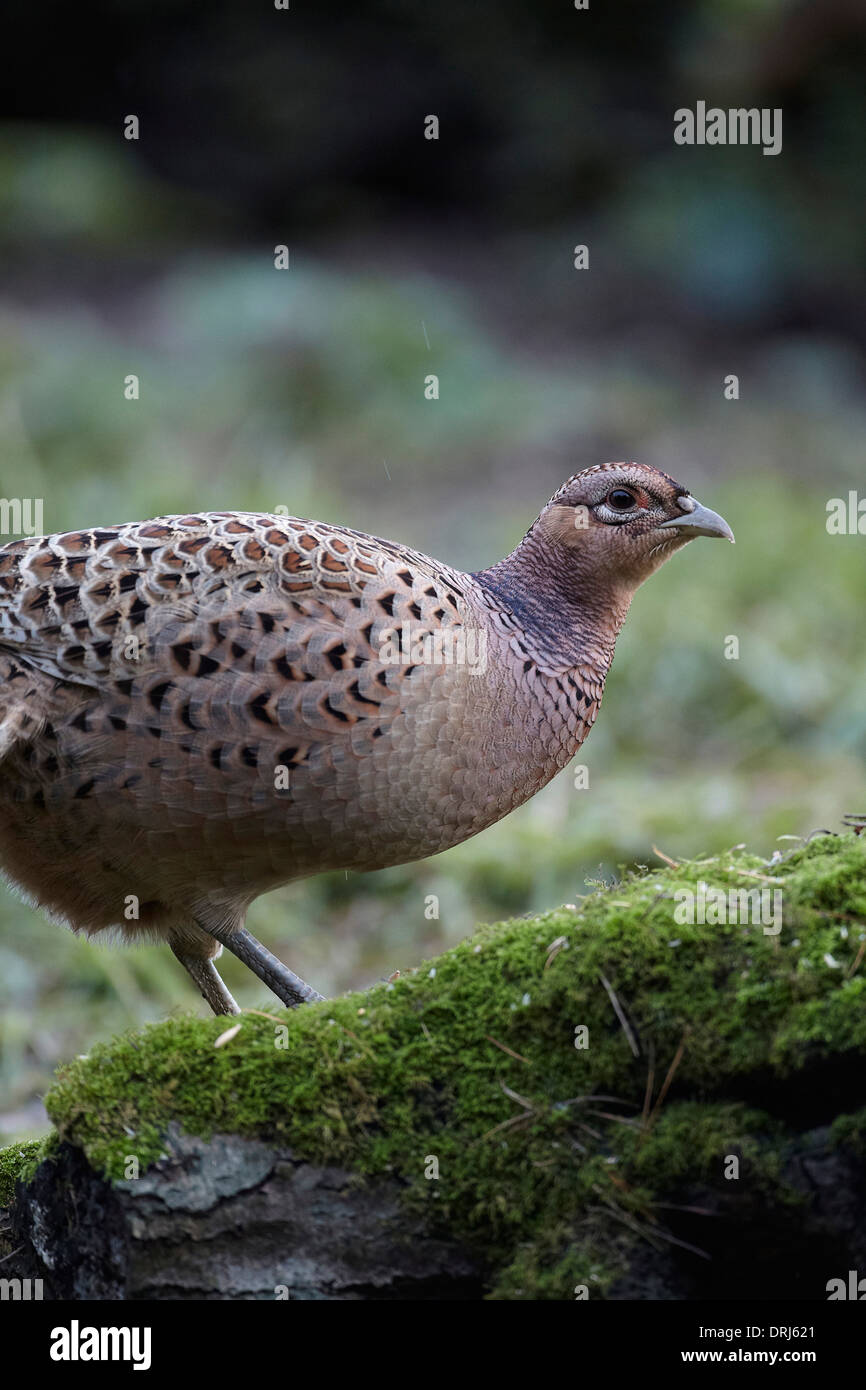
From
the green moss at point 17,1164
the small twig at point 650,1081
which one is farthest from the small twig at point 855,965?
the green moss at point 17,1164

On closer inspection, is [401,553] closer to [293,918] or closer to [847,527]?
[293,918]

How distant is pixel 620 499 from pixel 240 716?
1581mm

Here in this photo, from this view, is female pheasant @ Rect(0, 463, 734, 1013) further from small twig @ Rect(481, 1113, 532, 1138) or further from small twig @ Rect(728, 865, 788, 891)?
small twig @ Rect(481, 1113, 532, 1138)

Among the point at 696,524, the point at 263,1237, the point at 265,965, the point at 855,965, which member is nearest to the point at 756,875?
the point at 855,965

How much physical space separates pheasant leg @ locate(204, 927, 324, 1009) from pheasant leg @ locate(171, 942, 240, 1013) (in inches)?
→ 12.5

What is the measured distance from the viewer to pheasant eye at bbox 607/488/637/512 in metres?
4.88

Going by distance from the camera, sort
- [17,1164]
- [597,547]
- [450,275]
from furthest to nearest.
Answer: [450,275] → [597,547] → [17,1164]

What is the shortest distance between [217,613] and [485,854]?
4.16m

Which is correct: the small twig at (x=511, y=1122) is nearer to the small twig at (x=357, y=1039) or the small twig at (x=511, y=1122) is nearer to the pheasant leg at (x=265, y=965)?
the small twig at (x=357, y=1039)

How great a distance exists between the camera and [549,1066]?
3.48m

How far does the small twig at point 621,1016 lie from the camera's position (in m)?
3.39

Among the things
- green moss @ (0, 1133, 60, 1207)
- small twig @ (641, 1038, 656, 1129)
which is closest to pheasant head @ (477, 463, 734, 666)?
small twig @ (641, 1038, 656, 1129)

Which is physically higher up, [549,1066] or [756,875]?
[756,875]

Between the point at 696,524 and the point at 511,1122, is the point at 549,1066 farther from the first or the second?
the point at 696,524
